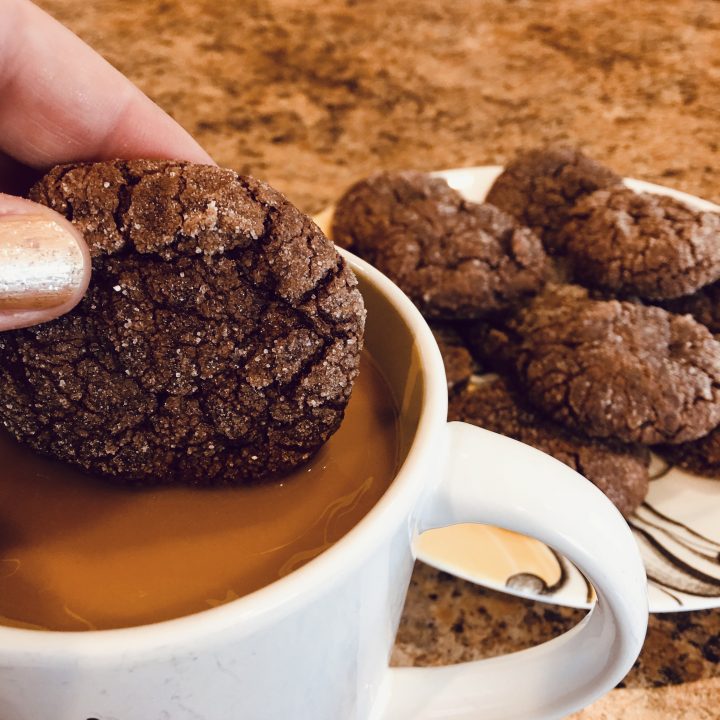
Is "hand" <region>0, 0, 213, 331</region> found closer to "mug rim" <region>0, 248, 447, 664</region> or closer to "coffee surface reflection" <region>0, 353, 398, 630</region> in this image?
"coffee surface reflection" <region>0, 353, 398, 630</region>

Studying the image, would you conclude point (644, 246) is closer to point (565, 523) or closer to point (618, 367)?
point (618, 367)

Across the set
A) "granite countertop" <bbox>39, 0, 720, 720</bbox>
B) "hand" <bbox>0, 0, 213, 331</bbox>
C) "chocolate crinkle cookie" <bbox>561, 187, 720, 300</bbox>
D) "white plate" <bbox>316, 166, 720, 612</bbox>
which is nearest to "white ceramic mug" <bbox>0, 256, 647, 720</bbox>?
"white plate" <bbox>316, 166, 720, 612</bbox>

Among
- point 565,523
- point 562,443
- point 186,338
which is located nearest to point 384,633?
point 565,523

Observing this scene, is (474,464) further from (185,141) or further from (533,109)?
(533,109)

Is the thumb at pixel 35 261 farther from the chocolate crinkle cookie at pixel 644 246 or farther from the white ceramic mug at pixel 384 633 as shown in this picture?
the chocolate crinkle cookie at pixel 644 246

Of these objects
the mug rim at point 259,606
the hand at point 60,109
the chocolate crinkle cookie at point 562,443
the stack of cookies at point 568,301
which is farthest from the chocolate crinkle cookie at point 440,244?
the mug rim at point 259,606

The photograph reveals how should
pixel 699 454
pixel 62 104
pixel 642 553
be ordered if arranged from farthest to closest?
pixel 699 454 < pixel 642 553 < pixel 62 104
